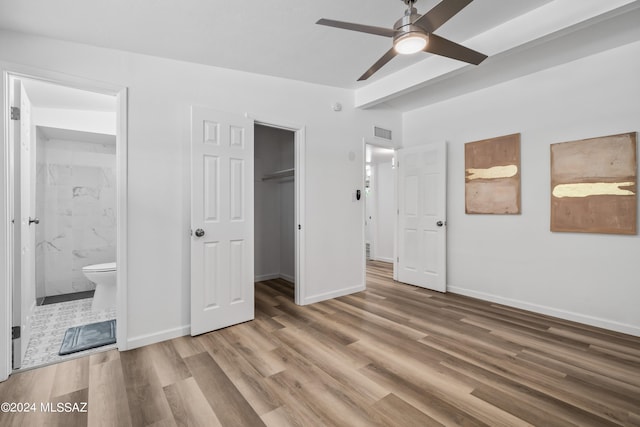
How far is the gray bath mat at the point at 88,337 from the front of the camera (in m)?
2.48

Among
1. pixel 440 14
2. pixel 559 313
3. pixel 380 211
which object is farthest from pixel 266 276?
pixel 440 14

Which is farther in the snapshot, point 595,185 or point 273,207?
point 273,207

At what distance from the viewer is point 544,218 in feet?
10.4

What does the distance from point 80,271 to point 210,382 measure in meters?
3.36

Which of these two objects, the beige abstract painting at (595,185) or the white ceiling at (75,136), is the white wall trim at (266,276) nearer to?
the white ceiling at (75,136)

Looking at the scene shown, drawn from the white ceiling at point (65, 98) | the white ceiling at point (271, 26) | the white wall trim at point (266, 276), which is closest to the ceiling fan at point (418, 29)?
the white ceiling at point (271, 26)

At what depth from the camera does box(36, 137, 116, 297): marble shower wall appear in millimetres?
3900

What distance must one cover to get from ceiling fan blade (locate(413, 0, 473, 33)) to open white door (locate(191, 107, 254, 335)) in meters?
1.88

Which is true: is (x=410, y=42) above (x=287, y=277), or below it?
above

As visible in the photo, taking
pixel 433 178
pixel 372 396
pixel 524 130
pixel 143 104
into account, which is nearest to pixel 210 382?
pixel 372 396

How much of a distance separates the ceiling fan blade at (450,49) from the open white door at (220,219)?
6.03ft

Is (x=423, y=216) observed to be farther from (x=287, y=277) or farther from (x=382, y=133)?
Result: (x=287, y=277)

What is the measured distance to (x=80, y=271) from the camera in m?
4.09

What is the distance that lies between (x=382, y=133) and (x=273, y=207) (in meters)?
2.10
